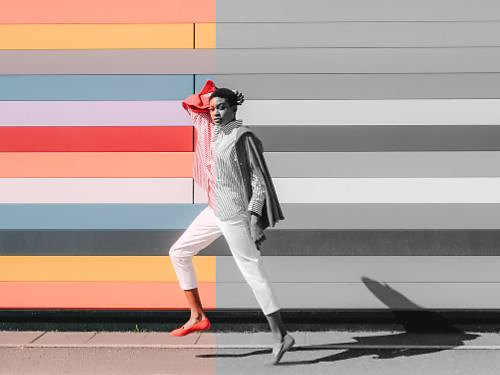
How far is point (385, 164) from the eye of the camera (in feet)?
18.1

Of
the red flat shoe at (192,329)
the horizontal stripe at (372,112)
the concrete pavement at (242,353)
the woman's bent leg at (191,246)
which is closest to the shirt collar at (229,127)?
the woman's bent leg at (191,246)

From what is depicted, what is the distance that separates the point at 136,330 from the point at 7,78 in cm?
225

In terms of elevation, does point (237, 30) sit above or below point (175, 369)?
above

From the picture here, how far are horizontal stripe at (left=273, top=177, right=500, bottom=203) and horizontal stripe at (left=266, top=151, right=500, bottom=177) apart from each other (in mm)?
47

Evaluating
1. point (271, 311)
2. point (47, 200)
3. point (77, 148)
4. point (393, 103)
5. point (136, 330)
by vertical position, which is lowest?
point (136, 330)

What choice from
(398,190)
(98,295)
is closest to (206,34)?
(398,190)

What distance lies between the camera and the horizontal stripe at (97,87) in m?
5.56

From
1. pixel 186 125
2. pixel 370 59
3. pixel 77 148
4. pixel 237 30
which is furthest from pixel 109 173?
pixel 370 59

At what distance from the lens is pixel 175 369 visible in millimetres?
4625

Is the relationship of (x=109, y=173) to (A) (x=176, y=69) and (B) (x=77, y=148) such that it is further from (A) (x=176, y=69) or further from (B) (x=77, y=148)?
(A) (x=176, y=69)

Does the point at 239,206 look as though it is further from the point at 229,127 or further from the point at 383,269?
the point at 383,269

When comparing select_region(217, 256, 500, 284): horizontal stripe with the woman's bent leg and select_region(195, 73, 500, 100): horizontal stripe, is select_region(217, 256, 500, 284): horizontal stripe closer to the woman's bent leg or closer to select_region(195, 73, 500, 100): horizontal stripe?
the woman's bent leg

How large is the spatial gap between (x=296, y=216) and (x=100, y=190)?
5.11 ft

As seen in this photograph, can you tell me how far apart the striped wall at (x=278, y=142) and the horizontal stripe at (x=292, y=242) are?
11mm
